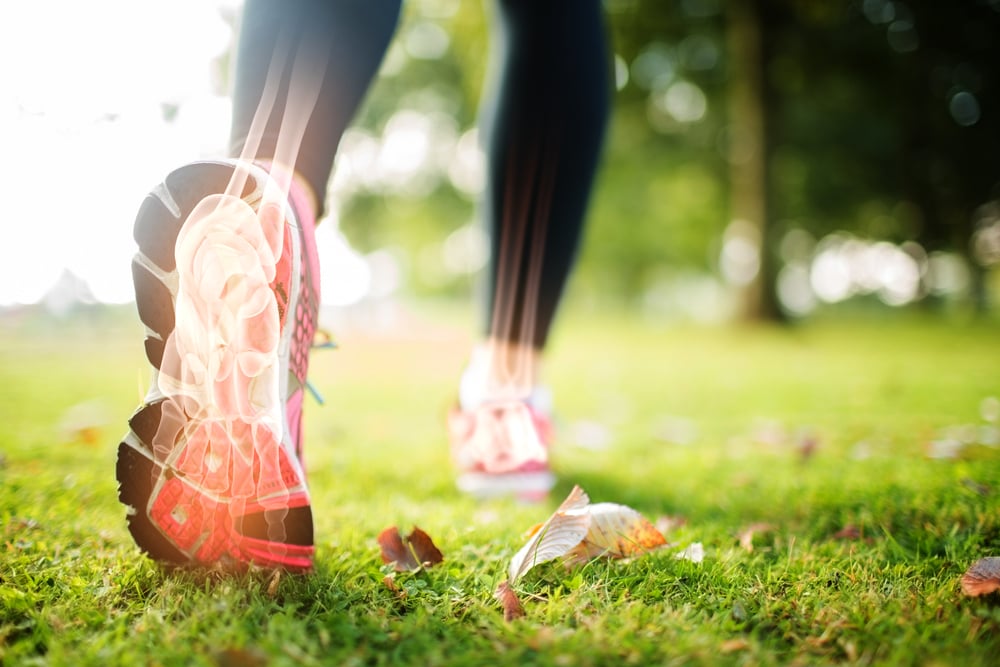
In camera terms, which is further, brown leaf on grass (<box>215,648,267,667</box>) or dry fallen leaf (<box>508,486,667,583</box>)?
dry fallen leaf (<box>508,486,667,583</box>)

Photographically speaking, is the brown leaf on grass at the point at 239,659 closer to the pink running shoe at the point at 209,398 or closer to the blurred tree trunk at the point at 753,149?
the pink running shoe at the point at 209,398

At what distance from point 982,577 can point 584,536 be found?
0.51m

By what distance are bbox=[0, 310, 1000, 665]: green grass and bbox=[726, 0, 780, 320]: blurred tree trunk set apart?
7.03 meters

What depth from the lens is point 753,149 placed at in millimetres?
9633

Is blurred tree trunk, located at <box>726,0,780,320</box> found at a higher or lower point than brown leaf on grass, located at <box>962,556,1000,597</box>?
higher

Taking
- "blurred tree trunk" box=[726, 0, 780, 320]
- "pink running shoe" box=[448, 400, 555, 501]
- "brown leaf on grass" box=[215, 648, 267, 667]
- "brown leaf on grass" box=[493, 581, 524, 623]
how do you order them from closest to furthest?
"brown leaf on grass" box=[215, 648, 267, 667] → "brown leaf on grass" box=[493, 581, 524, 623] → "pink running shoe" box=[448, 400, 555, 501] → "blurred tree trunk" box=[726, 0, 780, 320]

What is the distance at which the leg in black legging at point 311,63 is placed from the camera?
1104mm

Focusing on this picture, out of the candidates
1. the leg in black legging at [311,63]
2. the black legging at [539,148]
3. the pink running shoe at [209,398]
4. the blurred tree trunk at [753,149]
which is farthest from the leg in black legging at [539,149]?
the blurred tree trunk at [753,149]

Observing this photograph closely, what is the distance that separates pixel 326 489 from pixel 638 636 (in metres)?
0.99

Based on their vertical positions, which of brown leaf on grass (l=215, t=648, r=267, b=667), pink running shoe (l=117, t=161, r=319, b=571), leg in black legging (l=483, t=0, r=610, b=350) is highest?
leg in black legging (l=483, t=0, r=610, b=350)

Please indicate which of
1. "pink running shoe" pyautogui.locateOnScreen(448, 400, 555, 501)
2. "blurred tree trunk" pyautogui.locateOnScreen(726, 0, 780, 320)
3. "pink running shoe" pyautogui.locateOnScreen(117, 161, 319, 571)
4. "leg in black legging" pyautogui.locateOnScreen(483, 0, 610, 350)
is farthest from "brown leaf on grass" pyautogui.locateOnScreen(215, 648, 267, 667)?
"blurred tree trunk" pyautogui.locateOnScreen(726, 0, 780, 320)

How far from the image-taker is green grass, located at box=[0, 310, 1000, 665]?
0.73 meters

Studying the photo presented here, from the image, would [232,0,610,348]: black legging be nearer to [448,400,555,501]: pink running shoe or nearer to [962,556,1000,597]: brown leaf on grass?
[448,400,555,501]: pink running shoe

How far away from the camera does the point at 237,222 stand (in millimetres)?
909
